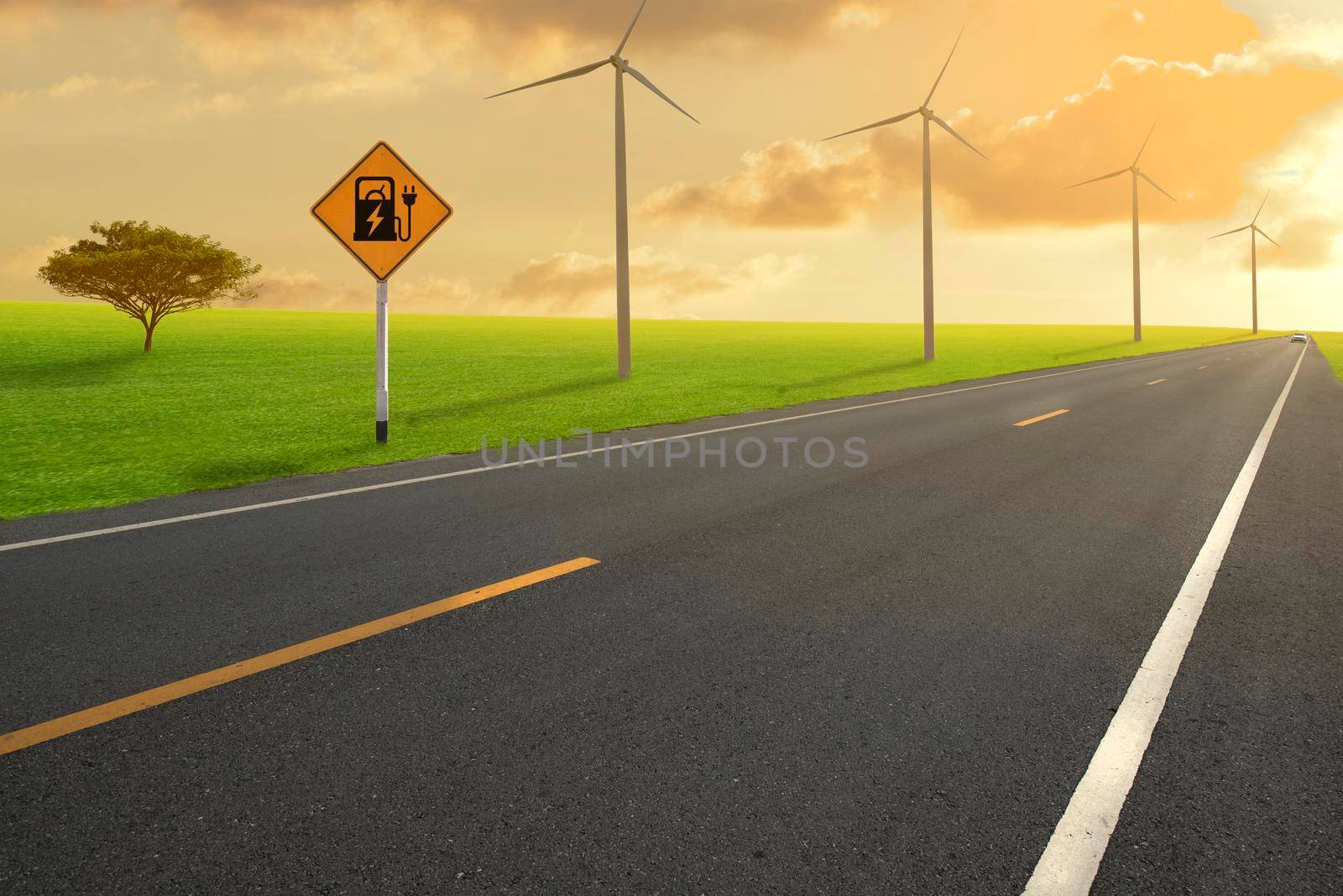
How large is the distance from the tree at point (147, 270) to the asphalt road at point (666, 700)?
2715 cm

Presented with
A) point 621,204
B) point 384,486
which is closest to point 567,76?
point 621,204

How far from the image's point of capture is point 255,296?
32.0 metres

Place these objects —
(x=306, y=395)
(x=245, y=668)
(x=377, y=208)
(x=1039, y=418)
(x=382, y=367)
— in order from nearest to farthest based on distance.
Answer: (x=245, y=668) < (x=377, y=208) < (x=382, y=367) < (x=1039, y=418) < (x=306, y=395)

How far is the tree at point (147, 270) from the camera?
29641 mm

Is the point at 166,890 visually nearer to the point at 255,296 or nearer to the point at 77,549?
the point at 77,549

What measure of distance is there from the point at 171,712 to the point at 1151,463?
10.6m

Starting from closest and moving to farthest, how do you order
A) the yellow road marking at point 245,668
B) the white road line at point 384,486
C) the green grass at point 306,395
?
1. the yellow road marking at point 245,668
2. the white road line at point 384,486
3. the green grass at point 306,395

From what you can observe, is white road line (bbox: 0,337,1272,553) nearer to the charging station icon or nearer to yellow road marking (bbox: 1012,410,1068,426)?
yellow road marking (bbox: 1012,410,1068,426)

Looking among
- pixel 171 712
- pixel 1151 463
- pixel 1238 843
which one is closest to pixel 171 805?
pixel 171 712

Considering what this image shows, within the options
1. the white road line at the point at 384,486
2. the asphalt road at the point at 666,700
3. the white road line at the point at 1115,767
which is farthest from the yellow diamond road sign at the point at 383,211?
the white road line at the point at 1115,767

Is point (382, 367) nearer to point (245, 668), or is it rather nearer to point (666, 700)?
point (245, 668)

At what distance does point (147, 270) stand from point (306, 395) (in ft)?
47.6

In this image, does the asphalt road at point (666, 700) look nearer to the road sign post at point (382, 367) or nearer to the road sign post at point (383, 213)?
the road sign post at point (382, 367)

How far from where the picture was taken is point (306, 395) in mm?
20594
